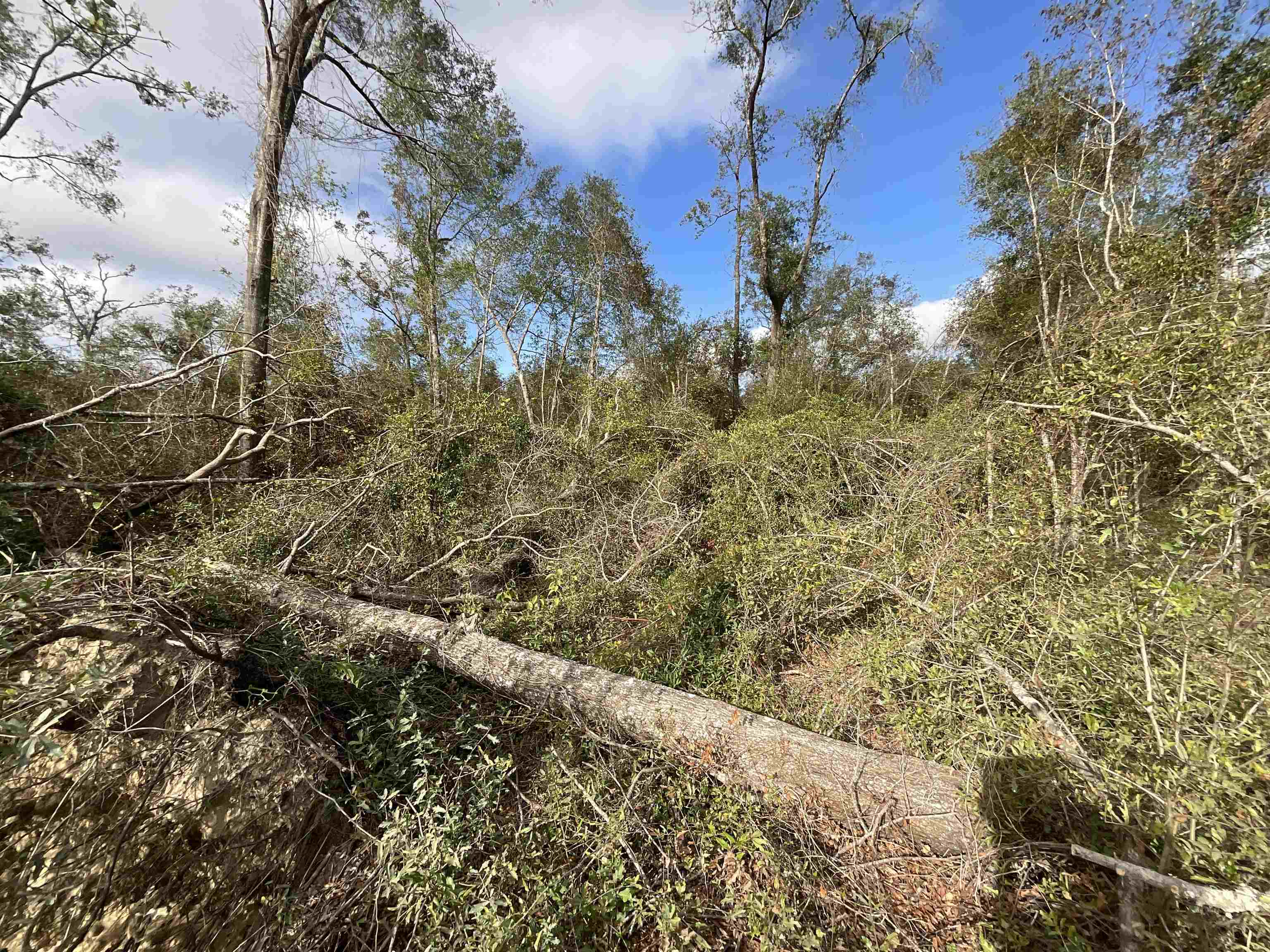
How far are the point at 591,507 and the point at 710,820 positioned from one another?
3447 mm

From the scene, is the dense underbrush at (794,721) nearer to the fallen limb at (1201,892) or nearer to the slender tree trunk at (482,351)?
the fallen limb at (1201,892)

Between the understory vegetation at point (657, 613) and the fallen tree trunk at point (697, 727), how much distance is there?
0.09 meters

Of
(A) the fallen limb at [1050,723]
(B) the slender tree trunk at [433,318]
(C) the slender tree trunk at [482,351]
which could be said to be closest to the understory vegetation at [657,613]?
(A) the fallen limb at [1050,723]

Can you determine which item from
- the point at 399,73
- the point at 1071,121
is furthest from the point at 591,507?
the point at 1071,121

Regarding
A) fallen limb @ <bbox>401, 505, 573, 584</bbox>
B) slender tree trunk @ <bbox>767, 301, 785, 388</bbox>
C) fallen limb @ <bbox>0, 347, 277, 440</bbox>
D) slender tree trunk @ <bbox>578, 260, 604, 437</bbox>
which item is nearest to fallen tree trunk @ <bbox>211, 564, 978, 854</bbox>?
fallen limb @ <bbox>401, 505, 573, 584</bbox>

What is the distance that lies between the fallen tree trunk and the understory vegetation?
9 cm

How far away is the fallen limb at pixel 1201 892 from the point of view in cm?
130

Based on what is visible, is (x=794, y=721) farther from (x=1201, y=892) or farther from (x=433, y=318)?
(x=433, y=318)

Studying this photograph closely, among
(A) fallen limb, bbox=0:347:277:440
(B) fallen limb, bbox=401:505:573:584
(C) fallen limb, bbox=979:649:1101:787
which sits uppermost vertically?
(A) fallen limb, bbox=0:347:277:440

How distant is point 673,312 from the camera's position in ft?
44.2

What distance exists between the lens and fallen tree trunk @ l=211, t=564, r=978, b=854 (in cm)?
226

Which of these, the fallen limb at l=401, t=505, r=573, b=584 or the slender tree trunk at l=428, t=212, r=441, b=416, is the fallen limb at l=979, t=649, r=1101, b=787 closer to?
the fallen limb at l=401, t=505, r=573, b=584

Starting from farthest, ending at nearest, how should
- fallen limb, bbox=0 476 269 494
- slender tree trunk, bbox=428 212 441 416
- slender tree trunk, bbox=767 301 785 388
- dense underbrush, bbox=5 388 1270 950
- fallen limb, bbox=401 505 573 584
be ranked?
slender tree trunk, bbox=767 301 785 388 → slender tree trunk, bbox=428 212 441 416 → fallen limb, bbox=401 505 573 584 → fallen limb, bbox=0 476 269 494 → dense underbrush, bbox=5 388 1270 950

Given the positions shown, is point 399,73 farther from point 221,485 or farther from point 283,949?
point 283,949
